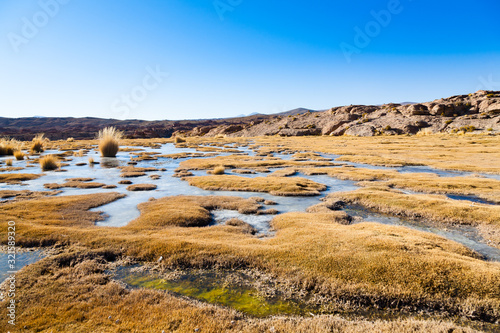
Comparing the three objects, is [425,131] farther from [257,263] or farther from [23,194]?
[23,194]

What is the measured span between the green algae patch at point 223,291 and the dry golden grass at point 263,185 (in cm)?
1102

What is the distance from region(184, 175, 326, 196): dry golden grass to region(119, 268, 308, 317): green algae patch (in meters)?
11.0

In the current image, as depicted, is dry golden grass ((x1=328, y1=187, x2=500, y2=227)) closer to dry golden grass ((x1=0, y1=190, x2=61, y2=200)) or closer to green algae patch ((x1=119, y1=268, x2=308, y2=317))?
green algae patch ((x1=119, y1=268, x2=308, y2=317))

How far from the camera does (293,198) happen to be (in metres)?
17.7

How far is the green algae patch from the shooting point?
22.2 ft

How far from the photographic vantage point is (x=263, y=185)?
67.7 ft

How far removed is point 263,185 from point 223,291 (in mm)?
13385

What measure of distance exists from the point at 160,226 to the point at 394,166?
2736 cm

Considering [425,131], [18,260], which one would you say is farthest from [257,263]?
[425,131]

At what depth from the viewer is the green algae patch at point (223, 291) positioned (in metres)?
6.76

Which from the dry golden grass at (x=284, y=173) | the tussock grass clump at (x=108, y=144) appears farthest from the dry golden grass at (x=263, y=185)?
the tussock grass clump at (x=108, y=144)

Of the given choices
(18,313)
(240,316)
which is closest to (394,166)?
(240,316)

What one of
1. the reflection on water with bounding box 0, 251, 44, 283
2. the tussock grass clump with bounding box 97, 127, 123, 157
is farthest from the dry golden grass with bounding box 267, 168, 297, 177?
the tussock grass clump with bounding box 97, 127, 123, 157

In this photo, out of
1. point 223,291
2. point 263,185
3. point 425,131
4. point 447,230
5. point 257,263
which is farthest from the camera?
point 425,131
